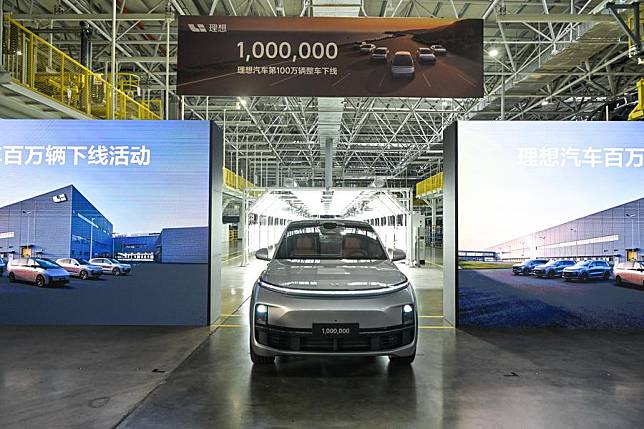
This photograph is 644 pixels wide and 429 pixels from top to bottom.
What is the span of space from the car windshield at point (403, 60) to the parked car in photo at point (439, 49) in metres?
0.36

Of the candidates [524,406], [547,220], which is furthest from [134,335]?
[547,220]

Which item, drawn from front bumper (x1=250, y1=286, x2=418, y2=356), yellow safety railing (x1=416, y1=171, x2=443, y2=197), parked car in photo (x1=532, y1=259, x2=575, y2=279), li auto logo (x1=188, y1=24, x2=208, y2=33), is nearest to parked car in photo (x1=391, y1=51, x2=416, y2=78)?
li auto logo (x1=188, y1=24, x2=208, y2=33)

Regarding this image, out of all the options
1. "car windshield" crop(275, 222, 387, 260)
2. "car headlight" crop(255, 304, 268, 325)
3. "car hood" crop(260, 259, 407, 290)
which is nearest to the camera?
"car headlight" crop(255, 304, 268, 325)

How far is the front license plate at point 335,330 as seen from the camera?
12.2ft

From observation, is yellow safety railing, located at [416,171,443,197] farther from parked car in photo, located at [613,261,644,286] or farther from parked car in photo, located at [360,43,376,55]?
parked car in photo, located at [360,43,376,55]

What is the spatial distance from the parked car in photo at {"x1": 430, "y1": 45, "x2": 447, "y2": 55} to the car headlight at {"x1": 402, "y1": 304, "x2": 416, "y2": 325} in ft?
12.5

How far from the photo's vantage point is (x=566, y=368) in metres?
4.40

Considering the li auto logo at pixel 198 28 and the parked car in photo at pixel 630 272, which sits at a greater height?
the li auto logo at pixel 198 28

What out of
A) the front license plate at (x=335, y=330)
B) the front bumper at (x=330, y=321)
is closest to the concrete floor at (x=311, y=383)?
the front bumper at (x=330, y=321)

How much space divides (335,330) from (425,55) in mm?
4130

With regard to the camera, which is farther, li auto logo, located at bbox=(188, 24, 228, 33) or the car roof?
li auto logo, located at bbox=(188, 24, 228, 33)

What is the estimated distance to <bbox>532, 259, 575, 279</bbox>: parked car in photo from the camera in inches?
242

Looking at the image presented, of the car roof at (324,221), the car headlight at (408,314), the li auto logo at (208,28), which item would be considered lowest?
the car headlight at (408,314)

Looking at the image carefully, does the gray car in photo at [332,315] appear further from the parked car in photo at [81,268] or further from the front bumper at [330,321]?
the parked car in photo at [81,268]
